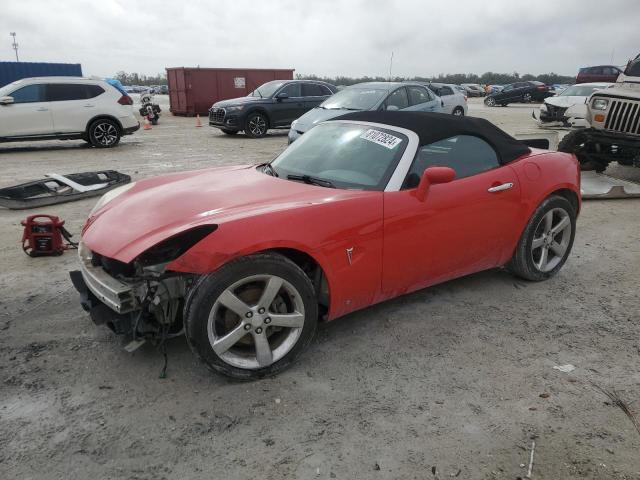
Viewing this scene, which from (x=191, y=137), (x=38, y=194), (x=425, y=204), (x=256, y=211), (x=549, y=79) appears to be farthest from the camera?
(x=549, y=79)

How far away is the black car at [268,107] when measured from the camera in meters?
14.9

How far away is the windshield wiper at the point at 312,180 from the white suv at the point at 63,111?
34.0 ft

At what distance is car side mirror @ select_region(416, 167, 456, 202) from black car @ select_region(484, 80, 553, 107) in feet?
103

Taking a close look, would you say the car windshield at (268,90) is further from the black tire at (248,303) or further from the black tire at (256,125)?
the black tire at (248,303)

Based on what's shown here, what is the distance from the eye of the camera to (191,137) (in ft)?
49.4

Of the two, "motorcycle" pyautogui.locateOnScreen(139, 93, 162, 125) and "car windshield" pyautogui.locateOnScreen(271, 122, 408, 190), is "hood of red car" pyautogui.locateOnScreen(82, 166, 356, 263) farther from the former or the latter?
"motorcycle" pyautogui.locateOnScreen(139, 93, 162, 125)

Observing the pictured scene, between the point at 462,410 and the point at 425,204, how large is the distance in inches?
52.2

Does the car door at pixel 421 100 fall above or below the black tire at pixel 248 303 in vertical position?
above

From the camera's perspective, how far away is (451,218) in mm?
3447

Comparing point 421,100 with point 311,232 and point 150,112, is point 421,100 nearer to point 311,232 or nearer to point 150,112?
point 311,232

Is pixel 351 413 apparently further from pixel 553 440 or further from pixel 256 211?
pixel 256 211

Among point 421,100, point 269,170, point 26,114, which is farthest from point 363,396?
point 26,114

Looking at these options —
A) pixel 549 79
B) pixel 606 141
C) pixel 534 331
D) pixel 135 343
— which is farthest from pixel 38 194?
pixel 549 79

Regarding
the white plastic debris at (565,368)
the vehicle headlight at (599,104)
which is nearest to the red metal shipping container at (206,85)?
the vehicle headlight at (599,104)
